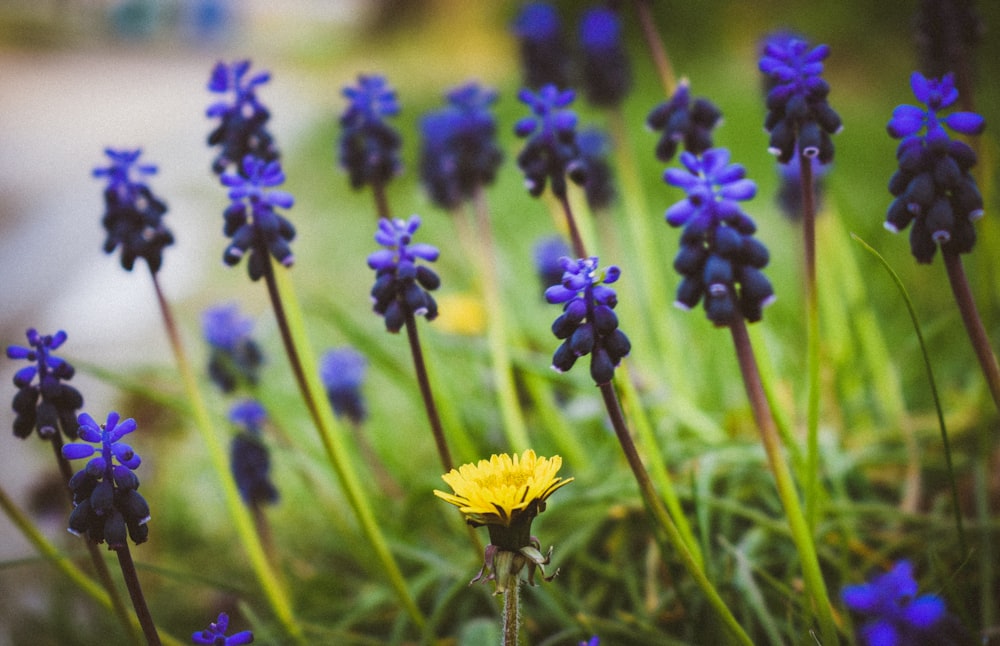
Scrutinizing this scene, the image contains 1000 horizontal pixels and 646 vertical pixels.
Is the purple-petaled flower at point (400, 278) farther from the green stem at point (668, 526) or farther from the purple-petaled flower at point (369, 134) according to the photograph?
the purple-petaled flower at point (369, 134)

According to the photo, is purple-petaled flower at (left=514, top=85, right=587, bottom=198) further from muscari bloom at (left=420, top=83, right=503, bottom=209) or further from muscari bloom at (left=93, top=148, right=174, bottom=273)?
muscari bloom at (left=93, top=148, right=174, bottom=273)

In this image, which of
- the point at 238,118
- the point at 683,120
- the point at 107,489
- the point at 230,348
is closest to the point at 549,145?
the point at 683,120

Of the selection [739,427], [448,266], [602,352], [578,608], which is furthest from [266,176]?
[739,427]

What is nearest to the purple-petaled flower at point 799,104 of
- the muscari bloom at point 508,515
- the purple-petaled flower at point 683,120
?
the purple-petaled flower at point 683,120

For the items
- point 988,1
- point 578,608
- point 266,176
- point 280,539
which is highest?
point 988,1

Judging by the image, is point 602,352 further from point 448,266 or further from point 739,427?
point 448,266

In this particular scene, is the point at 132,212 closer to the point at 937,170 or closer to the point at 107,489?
the point at 107,489
